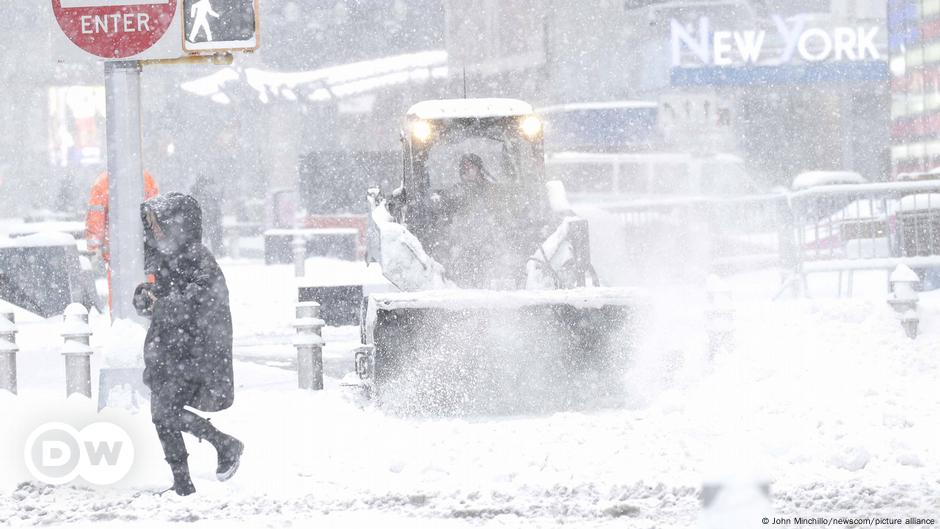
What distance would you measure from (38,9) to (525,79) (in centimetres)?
2300

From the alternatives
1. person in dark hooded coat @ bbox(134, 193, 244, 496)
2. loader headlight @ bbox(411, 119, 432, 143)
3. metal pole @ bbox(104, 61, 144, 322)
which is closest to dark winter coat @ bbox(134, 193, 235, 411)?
person in dark hooded coat @ bbox(134, 193, 244, 496)

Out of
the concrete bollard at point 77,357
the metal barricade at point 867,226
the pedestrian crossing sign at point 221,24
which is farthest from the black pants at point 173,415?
the metal barricade at point 867,226

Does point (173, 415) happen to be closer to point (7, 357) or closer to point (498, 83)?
point (7, 357)

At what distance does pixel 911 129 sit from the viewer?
24188mm

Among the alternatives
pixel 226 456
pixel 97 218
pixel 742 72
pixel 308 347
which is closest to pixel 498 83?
pixel 742 72

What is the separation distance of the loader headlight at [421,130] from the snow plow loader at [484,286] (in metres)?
0.01

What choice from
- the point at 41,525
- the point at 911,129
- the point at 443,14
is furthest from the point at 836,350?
the point at 443,14

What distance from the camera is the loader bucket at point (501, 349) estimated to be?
9.95 meters

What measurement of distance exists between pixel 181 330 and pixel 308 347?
3.82 meters

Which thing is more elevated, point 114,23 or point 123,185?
point 114,23

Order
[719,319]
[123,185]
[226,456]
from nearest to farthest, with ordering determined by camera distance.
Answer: [226,456] < [123,185] < [719,319]

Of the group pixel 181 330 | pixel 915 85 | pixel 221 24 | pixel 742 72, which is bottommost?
pixel 181 330

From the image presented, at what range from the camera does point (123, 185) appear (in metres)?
9.09

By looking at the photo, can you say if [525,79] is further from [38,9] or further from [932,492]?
[932,492]
